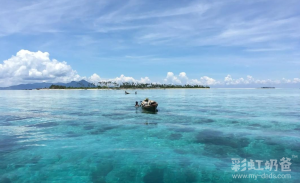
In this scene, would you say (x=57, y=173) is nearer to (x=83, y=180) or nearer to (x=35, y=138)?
(x=83, y=180)

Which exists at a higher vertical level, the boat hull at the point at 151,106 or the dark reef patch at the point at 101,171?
the boat hull at the point at 151,106

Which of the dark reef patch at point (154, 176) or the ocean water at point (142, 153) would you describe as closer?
the dark reef patch at point (154, 176)

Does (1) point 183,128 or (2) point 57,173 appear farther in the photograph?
(1) point 183,128

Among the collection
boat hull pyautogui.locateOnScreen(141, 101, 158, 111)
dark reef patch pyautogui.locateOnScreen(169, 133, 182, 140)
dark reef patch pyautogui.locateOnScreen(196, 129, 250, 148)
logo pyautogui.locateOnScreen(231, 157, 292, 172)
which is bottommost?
logo pyautogui.locateOnScreen(231, 157, 292, 172)

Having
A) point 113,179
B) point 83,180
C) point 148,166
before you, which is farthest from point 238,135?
point 83,180

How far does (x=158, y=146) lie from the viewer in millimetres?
17516

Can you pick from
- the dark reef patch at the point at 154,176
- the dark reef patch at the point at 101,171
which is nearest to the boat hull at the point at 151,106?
the dark reef patch at the point at 101,171

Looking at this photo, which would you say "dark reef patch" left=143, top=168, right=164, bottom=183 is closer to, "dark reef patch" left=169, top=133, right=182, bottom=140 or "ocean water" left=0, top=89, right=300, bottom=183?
"ocean water" left=0, top=89, right=300, bottom=183

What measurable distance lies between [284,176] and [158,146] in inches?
370

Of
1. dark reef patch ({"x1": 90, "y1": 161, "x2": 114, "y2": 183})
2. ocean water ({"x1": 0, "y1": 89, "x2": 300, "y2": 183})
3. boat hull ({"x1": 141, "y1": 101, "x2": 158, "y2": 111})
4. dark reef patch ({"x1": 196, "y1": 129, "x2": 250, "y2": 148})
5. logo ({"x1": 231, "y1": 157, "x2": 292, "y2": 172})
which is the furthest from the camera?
→ boat hull ({"x1": 141, "y1": 101, "x2": 158, "y2": 111})

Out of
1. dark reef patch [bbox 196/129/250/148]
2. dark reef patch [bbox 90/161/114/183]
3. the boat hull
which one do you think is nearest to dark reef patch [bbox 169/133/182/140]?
dark reef patch [bbox 196/129/250/148]

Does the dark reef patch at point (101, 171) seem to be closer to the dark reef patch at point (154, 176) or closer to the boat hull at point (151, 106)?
the dark reef patch at point (154, 176)

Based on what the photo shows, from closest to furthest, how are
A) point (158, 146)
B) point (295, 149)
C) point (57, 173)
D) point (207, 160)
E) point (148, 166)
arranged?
point (57, 173), point (148, 166), point (207, 160), point (295, 149), point (158, 146)

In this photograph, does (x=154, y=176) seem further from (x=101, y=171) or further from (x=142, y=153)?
(x=142, y=153)
